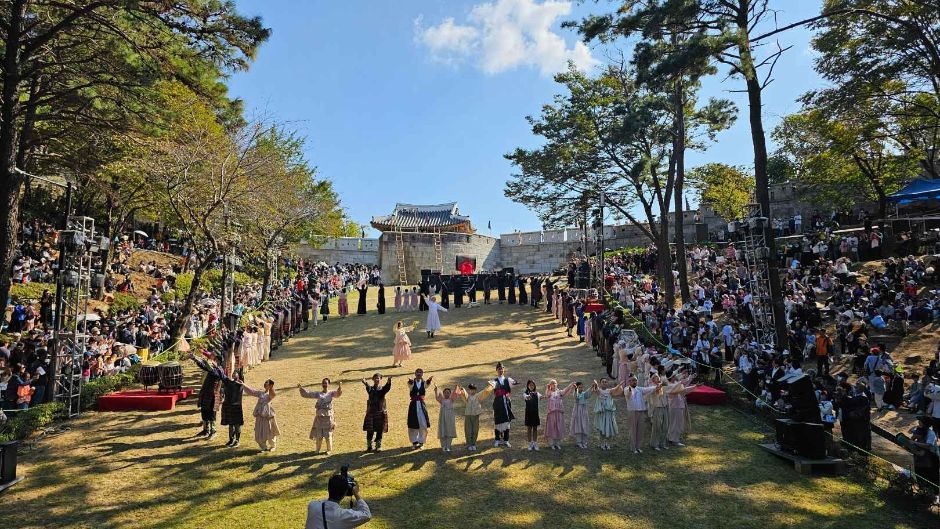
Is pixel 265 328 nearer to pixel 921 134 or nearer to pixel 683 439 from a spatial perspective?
pixel 683 439

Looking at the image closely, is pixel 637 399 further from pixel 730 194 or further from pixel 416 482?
pixel 730 194

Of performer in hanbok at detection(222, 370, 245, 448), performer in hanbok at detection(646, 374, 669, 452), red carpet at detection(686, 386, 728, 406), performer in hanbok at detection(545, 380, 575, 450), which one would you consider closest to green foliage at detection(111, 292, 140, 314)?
performer in hanbok at detection(222, 370, 245, 448)

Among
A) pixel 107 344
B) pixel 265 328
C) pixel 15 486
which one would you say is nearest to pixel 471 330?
pixel 265 328

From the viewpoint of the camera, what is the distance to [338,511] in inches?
220

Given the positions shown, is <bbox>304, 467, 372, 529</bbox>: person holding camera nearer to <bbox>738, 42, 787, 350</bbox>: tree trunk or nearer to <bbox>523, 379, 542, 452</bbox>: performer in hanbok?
<bbox>523, 379, 542, 452</bbox>: performer in hanbok

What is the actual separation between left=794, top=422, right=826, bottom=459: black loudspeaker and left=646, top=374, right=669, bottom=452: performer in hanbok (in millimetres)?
2136

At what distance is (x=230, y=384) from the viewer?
1145 cm

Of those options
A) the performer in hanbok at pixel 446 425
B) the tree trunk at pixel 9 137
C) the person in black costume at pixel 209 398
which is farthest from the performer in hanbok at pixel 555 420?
the tree trunk at pixel 9 137

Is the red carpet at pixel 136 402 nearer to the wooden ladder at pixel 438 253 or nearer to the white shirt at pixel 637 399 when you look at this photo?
the white shirt at pixel 637 399

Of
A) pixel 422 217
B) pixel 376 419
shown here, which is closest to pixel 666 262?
pixel 376 419

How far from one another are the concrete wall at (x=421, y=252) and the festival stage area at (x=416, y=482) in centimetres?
2957

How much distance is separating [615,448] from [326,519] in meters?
7.08

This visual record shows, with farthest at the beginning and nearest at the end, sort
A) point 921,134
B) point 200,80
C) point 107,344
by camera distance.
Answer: point 921,134
point 107,344
point 200,80

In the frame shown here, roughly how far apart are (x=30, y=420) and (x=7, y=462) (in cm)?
260
